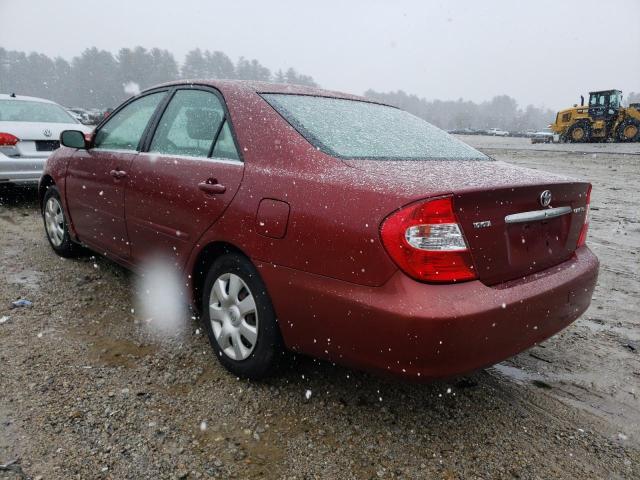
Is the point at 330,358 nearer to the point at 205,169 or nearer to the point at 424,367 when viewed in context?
the point at 424,367

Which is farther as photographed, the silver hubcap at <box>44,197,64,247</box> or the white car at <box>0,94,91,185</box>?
the white car at <box>0,94,91,185</box>

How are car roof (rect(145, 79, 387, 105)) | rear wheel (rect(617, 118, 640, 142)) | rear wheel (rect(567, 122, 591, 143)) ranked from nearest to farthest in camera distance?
car roof (rect(145, 79, 387, 105)) → rear wheel (rect(617, 118, 640, 142)) → rear wheel (rect(567, 122, 591, 143))

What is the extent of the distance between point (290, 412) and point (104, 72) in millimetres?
123707

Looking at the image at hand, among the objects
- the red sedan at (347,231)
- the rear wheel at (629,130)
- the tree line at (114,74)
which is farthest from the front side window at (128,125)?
the tree line at (114,74)

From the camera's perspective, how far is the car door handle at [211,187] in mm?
2402

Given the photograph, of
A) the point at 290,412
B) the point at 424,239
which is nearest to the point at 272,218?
the point at 424,239

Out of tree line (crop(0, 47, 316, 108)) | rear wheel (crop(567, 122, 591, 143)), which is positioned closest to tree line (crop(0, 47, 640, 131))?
tree line (crop(0, 47, 316, 108))

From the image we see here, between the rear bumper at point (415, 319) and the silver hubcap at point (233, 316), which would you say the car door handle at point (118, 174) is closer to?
the silver hubcap at point (233, 316)

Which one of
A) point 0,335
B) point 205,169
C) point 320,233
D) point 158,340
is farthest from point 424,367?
point 0,335

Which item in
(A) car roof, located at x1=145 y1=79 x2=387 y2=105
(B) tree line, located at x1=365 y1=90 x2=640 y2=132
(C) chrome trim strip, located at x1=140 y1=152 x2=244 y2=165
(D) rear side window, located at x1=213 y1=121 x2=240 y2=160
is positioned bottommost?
(C) chrome trim strip, located at x1=140 y1=152 x2=244 y2=165

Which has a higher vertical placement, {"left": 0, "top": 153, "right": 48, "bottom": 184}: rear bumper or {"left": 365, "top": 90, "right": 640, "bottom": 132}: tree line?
{"left": 365, "top": 90, "right": 640, "bottom": 132}: tree line

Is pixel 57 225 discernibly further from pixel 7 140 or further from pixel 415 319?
pixel 415 319

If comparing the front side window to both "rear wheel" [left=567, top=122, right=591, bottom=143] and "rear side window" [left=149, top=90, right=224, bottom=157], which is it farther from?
"rear wheel" [left=567, top=122, right=591, bottom=143]

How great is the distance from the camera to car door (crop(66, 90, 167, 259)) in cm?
324
